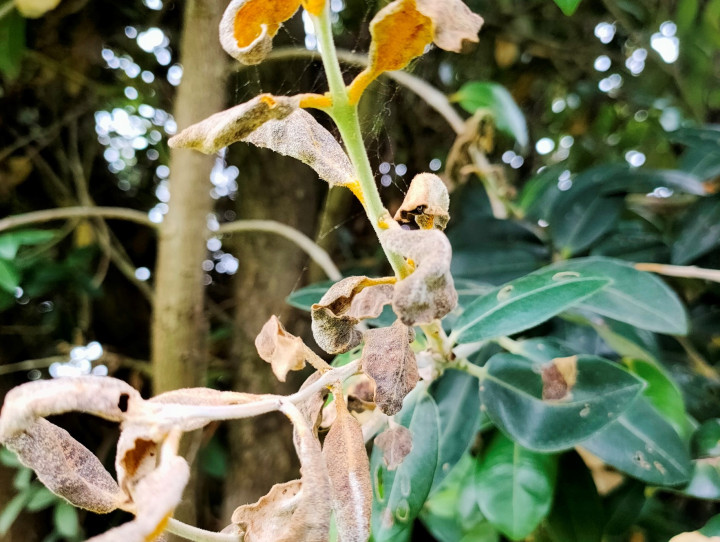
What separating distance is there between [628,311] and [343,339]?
0.35 m

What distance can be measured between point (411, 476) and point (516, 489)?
0.38ft

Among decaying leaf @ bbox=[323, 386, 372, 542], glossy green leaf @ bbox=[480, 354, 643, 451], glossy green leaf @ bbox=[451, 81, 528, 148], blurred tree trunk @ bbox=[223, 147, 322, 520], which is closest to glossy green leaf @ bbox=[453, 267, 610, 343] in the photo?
glossy green leaf @ bbox=[480, 354, 643, 451]

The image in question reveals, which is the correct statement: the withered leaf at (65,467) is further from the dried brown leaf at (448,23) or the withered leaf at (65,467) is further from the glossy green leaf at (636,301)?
the glossy green leaf at (636,301)

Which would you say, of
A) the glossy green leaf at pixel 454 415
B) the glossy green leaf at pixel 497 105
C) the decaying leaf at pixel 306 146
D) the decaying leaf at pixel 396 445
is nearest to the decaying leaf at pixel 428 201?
the decaying leaf at pixel 306 146

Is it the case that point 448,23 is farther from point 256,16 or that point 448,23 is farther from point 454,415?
point 454,415

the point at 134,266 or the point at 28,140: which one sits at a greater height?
the point at 28,140

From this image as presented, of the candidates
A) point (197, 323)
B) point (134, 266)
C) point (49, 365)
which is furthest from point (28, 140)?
point (197, 323)

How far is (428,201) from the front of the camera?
0.74 ft

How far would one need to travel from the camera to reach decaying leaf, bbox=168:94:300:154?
0.18m

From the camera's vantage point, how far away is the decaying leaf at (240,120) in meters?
0.18

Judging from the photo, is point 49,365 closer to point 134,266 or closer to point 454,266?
point 134,266

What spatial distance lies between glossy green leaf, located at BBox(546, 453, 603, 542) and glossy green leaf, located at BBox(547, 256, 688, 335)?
0.46ft

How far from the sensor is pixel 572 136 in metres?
1.22

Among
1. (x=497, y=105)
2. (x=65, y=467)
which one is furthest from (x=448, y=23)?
(x=497, y=105)
